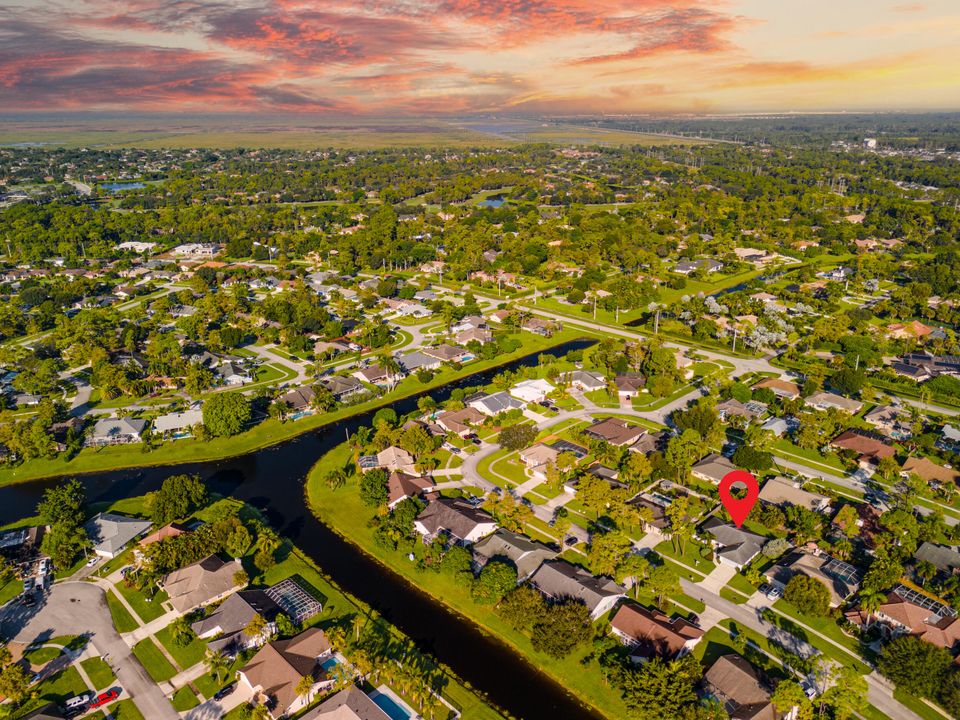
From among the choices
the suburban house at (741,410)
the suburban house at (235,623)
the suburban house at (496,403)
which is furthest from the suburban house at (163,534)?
the suburban house at (741,410)

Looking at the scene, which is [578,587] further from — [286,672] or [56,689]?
[56,689]

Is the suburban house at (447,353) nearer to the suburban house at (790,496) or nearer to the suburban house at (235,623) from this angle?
the suburban house at (790,496)

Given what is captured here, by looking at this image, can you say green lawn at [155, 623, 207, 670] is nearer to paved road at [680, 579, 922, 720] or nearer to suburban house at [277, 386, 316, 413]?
suburban house at [277, 386, 316, 413]

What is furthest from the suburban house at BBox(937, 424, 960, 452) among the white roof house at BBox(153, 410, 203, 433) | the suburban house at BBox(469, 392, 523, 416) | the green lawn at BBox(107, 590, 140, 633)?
the white roof house at BBox(153, 410, 203, 433)

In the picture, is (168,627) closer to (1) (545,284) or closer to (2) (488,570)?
(2) (488,570)

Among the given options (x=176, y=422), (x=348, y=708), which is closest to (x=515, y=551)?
(x=348, y=708)

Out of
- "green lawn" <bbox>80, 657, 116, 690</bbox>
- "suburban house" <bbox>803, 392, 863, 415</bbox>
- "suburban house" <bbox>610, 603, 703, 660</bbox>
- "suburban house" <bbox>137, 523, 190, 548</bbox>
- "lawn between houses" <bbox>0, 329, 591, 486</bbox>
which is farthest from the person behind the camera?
"suburban house" <bbox>803, 392, 863, 415</bbox>
